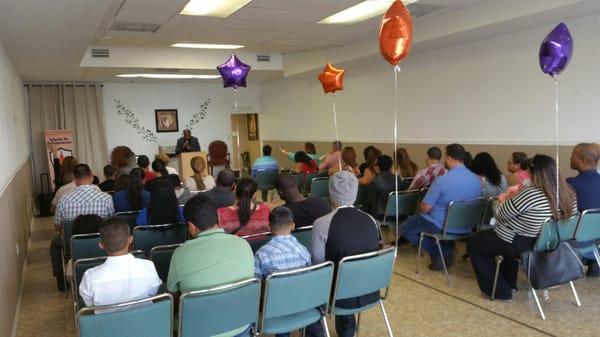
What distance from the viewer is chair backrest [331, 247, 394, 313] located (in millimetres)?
2654

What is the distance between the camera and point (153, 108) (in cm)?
1183

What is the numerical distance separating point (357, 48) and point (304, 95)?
2.99 meters

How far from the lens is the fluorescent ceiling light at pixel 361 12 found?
227 inches

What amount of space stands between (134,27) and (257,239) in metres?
4.34

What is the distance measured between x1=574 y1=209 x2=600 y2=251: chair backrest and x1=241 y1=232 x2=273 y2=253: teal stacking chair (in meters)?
2.27

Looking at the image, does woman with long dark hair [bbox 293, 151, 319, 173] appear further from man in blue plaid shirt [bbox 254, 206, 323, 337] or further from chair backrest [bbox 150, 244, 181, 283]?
man in blue plaid shirt [bbox 254, 206, 323, 337]

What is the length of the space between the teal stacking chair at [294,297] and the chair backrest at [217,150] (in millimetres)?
9658

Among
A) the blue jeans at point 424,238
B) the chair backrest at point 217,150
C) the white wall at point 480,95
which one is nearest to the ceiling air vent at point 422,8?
the white wall at point 480,95

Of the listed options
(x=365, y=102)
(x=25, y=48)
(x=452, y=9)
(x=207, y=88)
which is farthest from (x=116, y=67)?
(x=452, y=9)

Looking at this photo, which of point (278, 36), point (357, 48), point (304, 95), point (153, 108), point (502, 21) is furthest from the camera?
point (153, 108)

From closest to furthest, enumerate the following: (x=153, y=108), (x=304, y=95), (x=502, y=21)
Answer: (x=502, y=21), (x=304, y=95), (x=153, y=108)

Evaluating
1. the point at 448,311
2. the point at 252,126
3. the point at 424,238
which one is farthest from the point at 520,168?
the point at 252,126

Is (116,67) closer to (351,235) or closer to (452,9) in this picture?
(452,9)

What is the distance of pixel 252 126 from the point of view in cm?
1337
